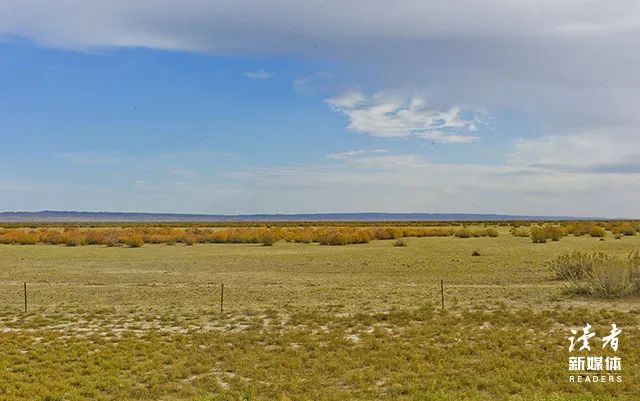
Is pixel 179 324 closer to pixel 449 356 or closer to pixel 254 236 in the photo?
pixel 449 356

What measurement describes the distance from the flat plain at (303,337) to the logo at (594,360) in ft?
0.66

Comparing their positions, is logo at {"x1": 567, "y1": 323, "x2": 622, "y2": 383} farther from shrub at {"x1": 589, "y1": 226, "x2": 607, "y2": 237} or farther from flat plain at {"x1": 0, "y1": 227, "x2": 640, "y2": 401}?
shrub at {"x1": 589, "y1": 226, "x2": 607, "y2": 237}

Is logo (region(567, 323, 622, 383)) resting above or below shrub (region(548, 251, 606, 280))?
below

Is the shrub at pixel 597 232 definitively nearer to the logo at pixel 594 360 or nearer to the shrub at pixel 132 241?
the shrub at pixel 132 241

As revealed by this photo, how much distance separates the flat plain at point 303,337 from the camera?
33.8ft

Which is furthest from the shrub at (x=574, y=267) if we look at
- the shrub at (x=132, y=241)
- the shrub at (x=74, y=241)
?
the shrub at (x=74, y=241)

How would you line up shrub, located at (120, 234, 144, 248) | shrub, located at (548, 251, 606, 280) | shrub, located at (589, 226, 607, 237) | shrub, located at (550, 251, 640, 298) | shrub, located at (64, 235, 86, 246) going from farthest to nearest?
shrub, located at (589, 226, 607, 237)
shrub, located at (64, 235, 86, 246)
shrub, located at (120, 234, 144, 248)
shrub, located at (548, 251, 606, 280)
shrub, located at (550, 251, 640, 298)

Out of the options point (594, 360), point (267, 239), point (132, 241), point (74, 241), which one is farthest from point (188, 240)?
point (594, 360)

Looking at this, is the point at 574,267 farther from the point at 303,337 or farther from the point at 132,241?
the point at 132,241

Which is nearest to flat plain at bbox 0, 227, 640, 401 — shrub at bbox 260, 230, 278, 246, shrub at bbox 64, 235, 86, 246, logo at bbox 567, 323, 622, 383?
logo at bbox 567, 323, 622, 383

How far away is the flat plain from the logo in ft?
0.66

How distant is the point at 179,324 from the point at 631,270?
14742 mm

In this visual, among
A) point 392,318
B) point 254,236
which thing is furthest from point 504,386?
point 254,236

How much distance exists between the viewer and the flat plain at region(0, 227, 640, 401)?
33.8 ft
